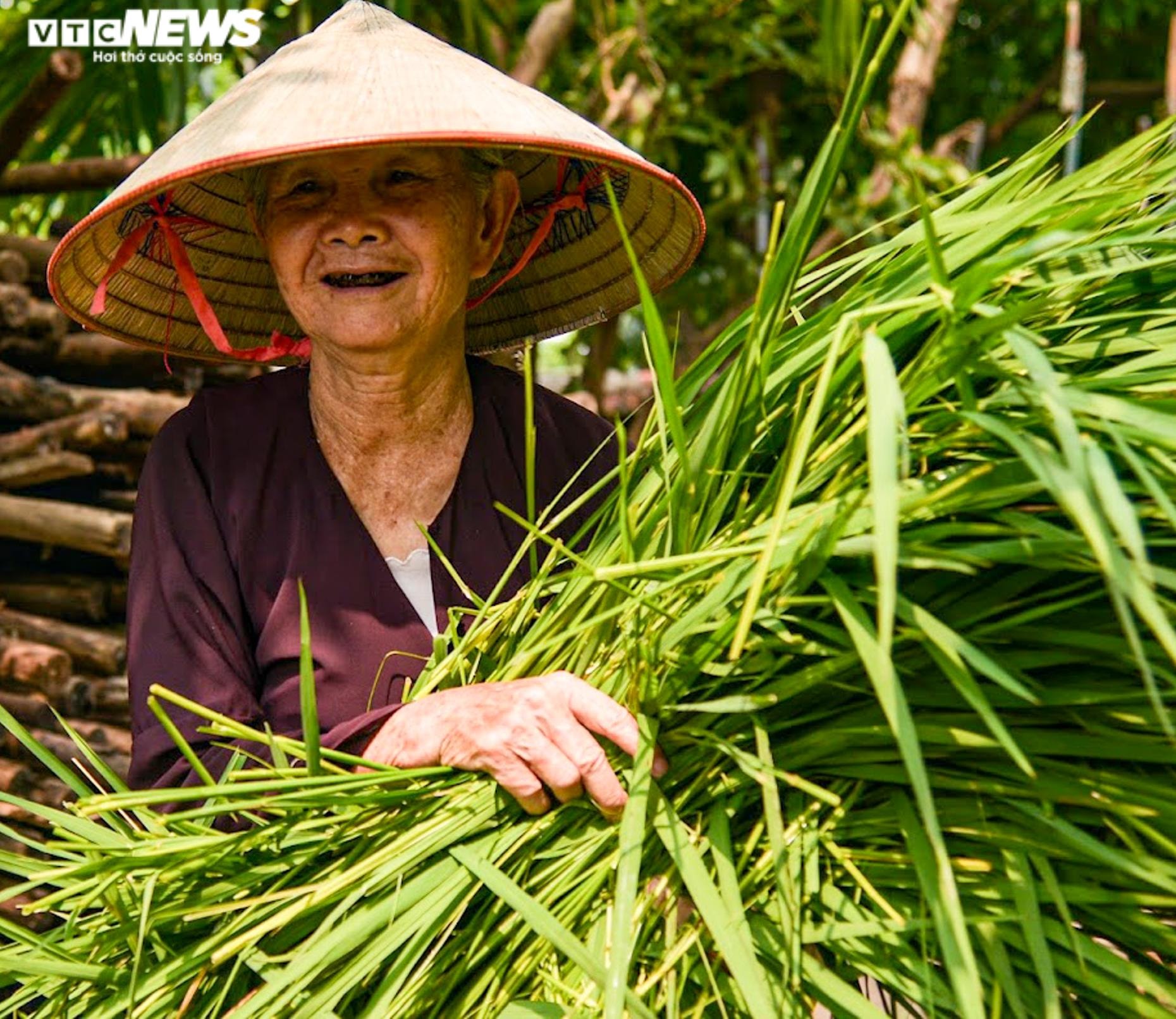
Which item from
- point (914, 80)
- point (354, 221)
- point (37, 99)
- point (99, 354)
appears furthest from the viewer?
point (914, 80)

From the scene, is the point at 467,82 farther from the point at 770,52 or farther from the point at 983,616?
the point at 770,52

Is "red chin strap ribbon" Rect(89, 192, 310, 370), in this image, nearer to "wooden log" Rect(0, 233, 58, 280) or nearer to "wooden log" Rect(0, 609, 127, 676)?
"wooden log" Rect(0, 609, 127, 676)

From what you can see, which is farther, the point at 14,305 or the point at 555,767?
the point at 14,305

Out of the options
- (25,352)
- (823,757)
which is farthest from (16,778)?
(823,757)

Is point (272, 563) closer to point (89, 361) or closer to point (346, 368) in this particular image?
point (346, 368)

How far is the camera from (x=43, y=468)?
118 inches

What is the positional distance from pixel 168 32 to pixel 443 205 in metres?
1.50

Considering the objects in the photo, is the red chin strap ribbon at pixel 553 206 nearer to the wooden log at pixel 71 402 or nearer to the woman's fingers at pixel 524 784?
the woman's fingers at pixel 524 784

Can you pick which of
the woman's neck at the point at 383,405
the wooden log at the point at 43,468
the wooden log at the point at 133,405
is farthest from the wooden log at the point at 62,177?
the woman's neck at the point at 383,405

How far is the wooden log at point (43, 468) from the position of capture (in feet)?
9.77

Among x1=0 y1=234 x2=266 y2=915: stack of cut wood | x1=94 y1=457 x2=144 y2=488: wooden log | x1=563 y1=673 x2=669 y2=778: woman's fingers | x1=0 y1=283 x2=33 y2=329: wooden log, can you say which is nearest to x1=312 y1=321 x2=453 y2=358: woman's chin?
x1=563 y1=673 x2=669 y2=778: woman's fingers

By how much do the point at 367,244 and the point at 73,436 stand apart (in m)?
1.75

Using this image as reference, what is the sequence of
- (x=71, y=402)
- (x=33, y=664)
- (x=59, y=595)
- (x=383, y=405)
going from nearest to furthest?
(x=383, y=405) < (x=33, y=664) < (x=59, y=595) < (x=71, y=402)

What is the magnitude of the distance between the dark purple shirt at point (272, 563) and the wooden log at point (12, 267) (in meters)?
1.77
